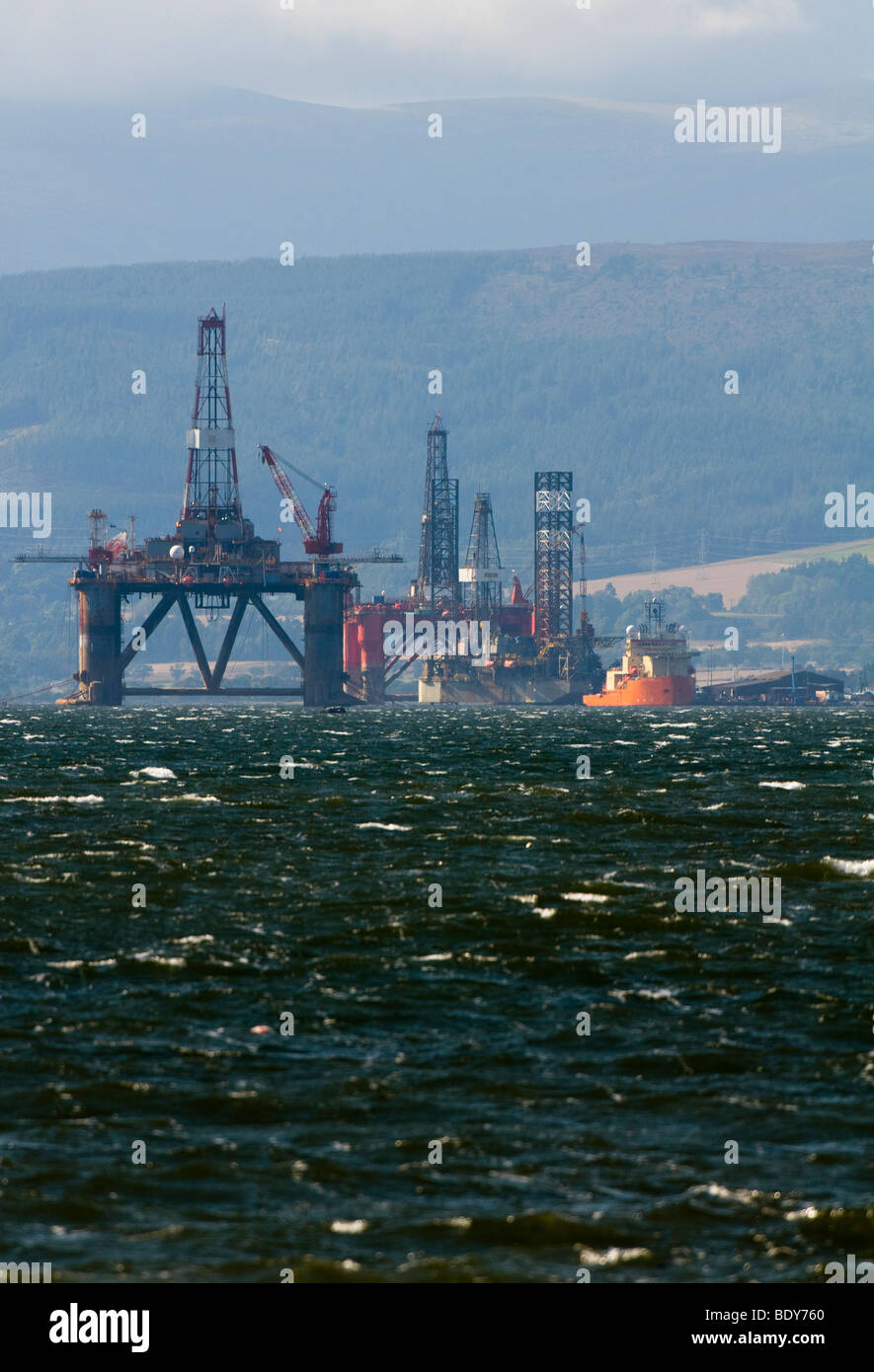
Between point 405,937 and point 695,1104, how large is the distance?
41.5 ft

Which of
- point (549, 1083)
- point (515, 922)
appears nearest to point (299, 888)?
point (515, 922)

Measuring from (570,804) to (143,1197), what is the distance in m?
48.2

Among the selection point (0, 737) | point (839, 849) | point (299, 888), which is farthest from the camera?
point (0, 737)

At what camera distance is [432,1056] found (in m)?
27.4

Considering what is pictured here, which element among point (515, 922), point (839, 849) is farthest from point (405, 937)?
point (839, 849)

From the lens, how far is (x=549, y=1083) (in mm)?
25906

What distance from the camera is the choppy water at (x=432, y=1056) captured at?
67.5 feet

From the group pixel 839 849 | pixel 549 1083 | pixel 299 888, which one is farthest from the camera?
pixel 839 849

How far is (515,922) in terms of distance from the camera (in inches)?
1533

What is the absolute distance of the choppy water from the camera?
20.6 metres

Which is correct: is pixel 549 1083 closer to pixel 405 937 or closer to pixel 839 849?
pixel 405 937
